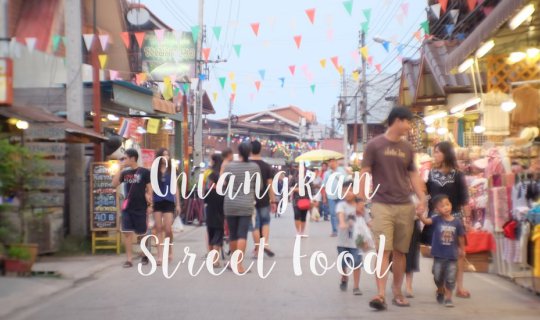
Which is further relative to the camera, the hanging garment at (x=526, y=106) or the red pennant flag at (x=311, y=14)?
the red pennant flag at (x=311, y=14)

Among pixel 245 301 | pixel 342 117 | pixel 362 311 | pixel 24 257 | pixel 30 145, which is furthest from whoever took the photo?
pixel 342 117

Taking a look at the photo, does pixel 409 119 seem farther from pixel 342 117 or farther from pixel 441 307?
pixel 342 117

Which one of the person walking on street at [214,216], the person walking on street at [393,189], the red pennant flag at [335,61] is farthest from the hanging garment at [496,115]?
the red pennant flag at [335,61]

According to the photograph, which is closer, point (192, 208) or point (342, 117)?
point (192, 208)

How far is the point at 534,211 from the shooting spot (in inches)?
325

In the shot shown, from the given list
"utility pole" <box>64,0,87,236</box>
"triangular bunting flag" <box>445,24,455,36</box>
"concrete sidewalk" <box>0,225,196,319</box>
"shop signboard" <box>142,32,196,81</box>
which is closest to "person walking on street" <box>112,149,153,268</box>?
"concrete sidewalk" <box>0,225,196,319</box>

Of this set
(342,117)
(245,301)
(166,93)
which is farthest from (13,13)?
(342,117)

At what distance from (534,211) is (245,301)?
11.1 ft

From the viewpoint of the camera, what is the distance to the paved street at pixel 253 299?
24.4 ft

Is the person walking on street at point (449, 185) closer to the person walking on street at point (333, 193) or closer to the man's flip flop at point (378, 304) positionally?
the man's flip flop at point (378, 304)

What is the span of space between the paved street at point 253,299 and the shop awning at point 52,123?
2757 mm

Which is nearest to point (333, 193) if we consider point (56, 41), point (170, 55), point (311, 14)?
point (311, 14)

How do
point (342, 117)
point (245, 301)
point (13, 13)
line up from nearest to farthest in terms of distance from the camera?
point (245, 301) → point (13, 13) → point (342, 117)

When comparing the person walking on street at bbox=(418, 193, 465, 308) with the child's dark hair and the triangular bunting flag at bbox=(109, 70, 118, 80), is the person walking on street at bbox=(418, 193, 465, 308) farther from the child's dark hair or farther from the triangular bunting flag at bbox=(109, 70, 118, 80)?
the triangular bunting flag at bbox=(109, 70, 118, 80)
